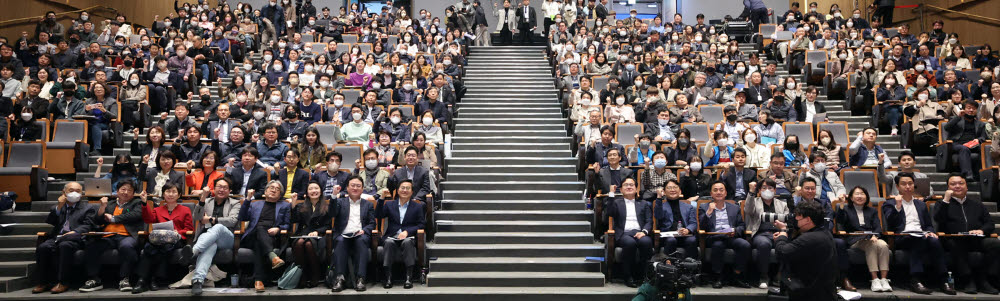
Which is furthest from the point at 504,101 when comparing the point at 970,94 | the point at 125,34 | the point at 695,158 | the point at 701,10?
the point at 701,10

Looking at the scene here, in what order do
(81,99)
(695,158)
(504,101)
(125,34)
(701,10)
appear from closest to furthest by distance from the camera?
(695,158) < (81,99) < (504,101) < (125,34) < (701,10)

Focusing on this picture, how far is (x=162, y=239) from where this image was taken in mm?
6559

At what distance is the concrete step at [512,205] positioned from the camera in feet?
26.9

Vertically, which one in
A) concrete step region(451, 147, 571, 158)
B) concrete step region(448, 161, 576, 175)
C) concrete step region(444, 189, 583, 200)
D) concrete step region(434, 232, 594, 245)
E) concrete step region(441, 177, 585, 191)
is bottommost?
concrete step region(434, 232, 594, 245)

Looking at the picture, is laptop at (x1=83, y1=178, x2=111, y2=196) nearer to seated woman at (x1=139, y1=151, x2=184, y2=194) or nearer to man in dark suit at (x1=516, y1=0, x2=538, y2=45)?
seated woman at (x1=139, y1=151, x2=184, y2=194)

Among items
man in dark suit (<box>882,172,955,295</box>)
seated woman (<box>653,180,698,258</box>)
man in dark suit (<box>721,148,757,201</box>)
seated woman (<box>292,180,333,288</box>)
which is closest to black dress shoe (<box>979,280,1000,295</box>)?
man in dark suit (<box>882,172,955,295</box>)

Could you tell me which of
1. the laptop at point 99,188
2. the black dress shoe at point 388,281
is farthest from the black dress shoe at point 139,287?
the black dress shoe at point 388,281

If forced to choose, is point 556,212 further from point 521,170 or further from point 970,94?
point 970,94

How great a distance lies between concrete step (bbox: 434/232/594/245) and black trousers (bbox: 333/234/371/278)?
1.03 metres

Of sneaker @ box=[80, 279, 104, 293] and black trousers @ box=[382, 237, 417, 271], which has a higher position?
black trousers @ box=[382, 237, 417, 271]

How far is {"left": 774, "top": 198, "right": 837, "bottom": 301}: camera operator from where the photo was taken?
425 cm

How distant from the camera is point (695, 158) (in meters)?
7.60

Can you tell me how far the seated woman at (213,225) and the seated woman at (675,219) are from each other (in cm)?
416

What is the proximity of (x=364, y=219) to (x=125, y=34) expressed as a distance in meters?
10.1
